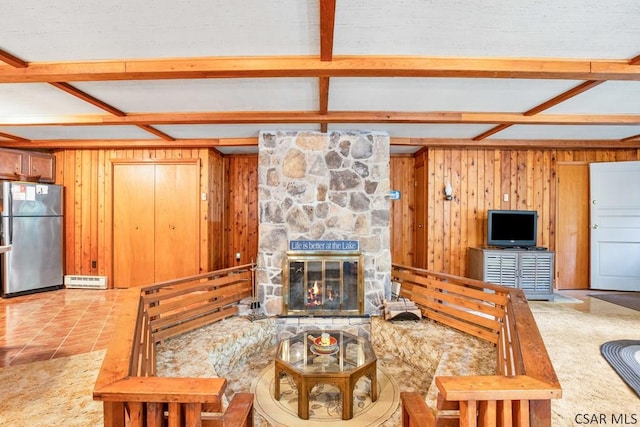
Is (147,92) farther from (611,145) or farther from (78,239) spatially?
(611,145)

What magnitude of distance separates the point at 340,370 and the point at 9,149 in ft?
17.7

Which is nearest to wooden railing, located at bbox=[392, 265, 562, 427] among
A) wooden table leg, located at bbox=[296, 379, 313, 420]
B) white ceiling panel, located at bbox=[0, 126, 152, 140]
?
wooden table leg, located at bbox=[296, 379, 313, 420]

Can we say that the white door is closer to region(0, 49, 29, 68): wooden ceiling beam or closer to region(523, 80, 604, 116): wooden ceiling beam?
region(523, 80, 604, 116): wooden ceiling beam

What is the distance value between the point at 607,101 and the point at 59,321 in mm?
5861

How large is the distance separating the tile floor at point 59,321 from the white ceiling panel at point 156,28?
7.65 ft

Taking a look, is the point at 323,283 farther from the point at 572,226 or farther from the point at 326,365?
the point at 572,226

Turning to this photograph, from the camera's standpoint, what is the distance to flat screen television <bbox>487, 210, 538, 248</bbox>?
175 inches

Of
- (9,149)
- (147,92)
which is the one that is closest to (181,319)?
(147,92)

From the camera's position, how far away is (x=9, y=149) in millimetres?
4328

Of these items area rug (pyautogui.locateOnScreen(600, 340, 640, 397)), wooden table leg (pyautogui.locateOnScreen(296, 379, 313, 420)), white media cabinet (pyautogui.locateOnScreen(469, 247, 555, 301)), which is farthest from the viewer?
white media cabinet (pyautogui.locateOnScreen(469, 247, 555, 301))

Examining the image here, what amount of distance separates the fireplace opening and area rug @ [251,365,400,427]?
0.92 metres

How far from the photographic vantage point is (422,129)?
3826 mm

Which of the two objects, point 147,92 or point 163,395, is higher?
point 147,92

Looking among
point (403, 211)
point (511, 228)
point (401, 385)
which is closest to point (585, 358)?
point (401, 385)
